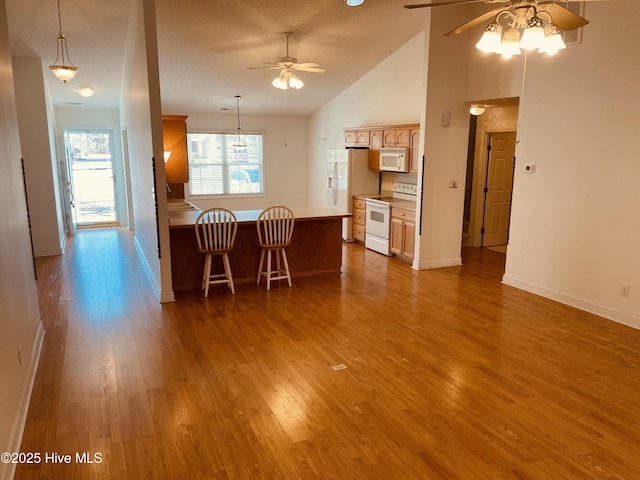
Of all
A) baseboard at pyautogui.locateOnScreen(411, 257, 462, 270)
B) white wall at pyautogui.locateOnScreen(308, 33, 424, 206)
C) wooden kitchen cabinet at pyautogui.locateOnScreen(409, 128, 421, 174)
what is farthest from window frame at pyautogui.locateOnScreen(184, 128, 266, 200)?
baseboard at pyautogui.locateOnScreen(411, 257, 462, 270)

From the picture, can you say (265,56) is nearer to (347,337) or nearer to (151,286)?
(151,286)

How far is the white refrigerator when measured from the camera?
793 cm

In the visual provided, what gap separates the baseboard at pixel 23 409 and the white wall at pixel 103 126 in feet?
22.0

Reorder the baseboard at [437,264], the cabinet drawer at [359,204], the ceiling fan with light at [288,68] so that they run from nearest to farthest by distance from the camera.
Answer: the ceiling fan with light at [288,68]
the baseboard at [437,264]
the cabinet drawer at [359,204]

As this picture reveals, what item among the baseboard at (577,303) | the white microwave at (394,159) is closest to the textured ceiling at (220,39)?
the white microwave at (394,159)

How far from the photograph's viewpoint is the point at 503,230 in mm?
7922

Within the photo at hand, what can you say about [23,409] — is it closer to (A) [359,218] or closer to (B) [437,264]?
(B) [437,264]

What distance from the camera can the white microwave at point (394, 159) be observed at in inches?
269

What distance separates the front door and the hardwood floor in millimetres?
2781

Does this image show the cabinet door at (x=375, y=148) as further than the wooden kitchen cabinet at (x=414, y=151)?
Yes

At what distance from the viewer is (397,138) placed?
704 cm

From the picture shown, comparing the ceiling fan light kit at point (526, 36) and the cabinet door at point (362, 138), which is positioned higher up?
the ceiling fan light kit at point (526, 36)

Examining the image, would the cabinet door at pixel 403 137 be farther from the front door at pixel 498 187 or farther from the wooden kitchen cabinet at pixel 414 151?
the front door at pixel 498 187

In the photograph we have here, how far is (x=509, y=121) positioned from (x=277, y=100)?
176 inches
